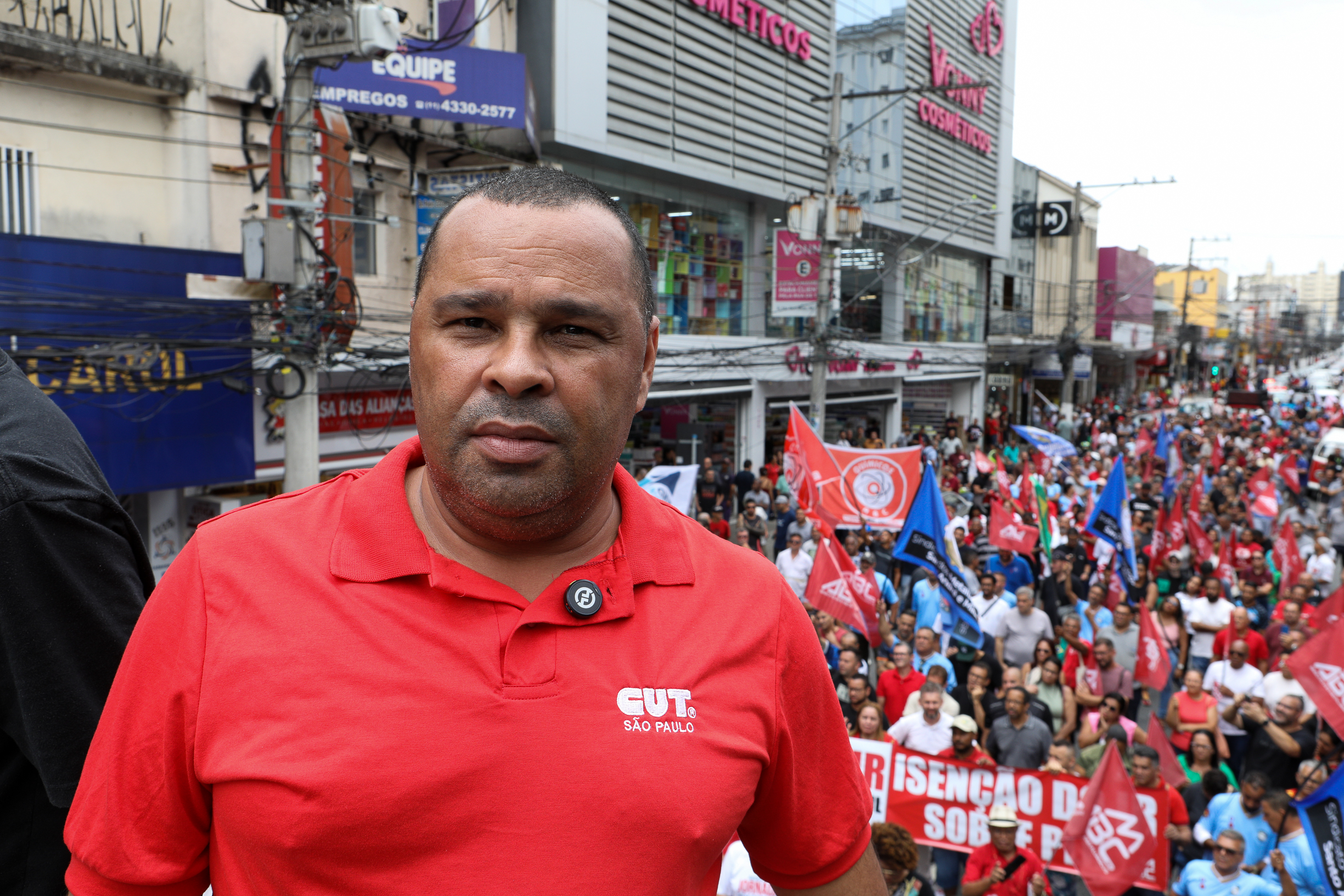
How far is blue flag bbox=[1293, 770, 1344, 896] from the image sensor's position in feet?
17.9

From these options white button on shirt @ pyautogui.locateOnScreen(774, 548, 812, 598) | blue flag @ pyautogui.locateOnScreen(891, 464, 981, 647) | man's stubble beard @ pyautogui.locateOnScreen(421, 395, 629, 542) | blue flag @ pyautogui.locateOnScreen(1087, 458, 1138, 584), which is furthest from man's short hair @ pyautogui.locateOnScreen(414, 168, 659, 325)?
blue flag @ pyautogui.locateOnScreen(1087, 458, 1138, 584)

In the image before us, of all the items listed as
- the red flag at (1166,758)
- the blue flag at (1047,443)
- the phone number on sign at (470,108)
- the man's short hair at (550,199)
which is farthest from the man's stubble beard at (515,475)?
the blue flag at (1047,443)

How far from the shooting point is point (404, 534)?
56.4 inches

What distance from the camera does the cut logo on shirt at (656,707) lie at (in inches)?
53.0

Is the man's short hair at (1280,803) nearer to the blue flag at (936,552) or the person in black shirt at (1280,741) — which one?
the person in black shirt at (1280,741)

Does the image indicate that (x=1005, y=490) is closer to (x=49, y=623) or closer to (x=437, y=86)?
(x=437, y=86)

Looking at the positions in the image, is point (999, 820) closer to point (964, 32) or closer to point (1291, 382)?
point (964, 32)

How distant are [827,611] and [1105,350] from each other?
48306mm

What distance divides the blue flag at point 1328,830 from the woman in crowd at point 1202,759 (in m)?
1.13

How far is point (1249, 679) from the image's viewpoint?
28.1ft

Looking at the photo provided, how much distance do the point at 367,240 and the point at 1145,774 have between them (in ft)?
40.9

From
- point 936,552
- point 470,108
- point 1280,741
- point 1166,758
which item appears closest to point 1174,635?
point 936,552

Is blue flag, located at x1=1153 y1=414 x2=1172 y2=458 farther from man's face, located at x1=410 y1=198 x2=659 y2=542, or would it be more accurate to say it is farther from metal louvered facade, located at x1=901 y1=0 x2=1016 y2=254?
man's face, located at x1=410 y1=198 x2=659 y2=542

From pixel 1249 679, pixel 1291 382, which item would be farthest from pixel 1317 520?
pixel 1291 382
